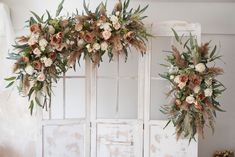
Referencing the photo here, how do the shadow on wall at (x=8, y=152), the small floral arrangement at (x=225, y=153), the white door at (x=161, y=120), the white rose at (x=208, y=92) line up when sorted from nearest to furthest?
the white rose at (x=208, y=92)
the white door at (x=161, y=120)
the small floral arrangement at (x=225, y=153)
the shadow on wall at (x=8, y=152)

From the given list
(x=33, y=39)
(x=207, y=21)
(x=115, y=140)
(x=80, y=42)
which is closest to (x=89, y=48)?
(x=80, y=42)

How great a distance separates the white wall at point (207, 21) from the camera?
285 cm

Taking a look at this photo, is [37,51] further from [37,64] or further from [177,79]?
[177,79]

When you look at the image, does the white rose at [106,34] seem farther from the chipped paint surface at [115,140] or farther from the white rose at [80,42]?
the chipped paint surface at [115,140]

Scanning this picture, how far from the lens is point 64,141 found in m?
2.57

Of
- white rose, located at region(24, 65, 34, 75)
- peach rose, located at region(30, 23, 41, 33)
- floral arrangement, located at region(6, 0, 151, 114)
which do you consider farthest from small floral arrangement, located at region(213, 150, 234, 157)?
peach rose, located at region(30, 23, 41, 33)

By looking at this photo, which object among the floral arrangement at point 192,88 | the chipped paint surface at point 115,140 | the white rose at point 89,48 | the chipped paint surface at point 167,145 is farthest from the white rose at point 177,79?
the white rose at point 89,48

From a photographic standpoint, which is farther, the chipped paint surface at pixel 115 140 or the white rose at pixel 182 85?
the chipped paint surface at pixel 115 140

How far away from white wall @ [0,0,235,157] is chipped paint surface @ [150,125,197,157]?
46 centimetres

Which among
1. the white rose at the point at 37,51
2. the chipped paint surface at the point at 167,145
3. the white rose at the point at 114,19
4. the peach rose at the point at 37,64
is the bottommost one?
the chipped paint surface at the point at 167,145

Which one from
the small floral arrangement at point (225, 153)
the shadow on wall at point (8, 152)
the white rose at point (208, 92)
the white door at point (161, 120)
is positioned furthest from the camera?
the shadow on wall at point (8, 152)

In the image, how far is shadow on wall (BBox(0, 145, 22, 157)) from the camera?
296cm

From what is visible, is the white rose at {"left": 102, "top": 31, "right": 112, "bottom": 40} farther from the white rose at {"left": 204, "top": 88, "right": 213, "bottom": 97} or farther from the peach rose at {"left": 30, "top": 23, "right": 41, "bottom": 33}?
the white rose at {"left": 204, "top": 88, "right": 213, "bottom": 97}

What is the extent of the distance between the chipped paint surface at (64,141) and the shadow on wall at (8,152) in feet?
1.88
